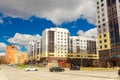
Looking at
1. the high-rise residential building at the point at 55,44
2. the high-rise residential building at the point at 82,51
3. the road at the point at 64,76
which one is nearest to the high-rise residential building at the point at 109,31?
the road at the point at 64,76

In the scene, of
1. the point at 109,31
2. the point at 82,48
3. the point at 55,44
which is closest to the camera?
the point at 109,31

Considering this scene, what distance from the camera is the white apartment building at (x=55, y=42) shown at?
515 ft

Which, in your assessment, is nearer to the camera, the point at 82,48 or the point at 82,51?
the point at 82,51

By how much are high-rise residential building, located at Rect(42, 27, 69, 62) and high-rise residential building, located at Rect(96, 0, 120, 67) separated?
5377 centimetres

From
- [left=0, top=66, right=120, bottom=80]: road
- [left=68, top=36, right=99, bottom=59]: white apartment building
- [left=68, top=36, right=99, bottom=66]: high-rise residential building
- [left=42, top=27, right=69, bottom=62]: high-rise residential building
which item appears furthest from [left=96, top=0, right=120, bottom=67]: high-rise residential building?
[left=68, top=36, right=99, bottom=59]: white apartment building

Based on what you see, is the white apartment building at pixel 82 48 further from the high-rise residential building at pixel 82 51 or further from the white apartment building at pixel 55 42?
the white apartment building at pixel 55 42

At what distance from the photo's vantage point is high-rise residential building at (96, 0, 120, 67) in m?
98.1

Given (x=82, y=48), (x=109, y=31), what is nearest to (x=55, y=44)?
(x=82, y=48)

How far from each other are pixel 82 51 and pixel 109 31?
69.1 m

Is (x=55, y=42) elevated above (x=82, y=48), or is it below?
above

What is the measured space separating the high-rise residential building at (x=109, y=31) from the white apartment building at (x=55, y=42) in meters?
53.8

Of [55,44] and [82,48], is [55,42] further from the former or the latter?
[82,48]

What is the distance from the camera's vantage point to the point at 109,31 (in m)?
103

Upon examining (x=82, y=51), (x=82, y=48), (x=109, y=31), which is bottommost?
(x=82, y=51)
